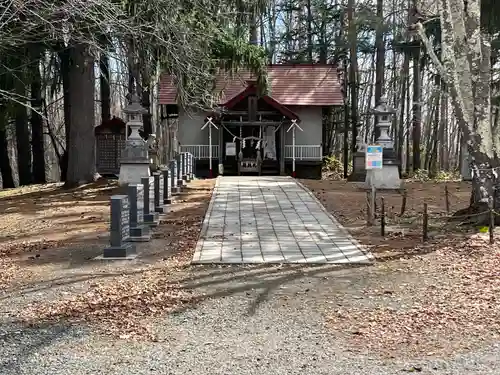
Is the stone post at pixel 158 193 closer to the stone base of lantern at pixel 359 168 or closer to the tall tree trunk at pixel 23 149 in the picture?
the stone base of lantern at pixel 359 168

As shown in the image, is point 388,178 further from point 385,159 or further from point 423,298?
point 423,298

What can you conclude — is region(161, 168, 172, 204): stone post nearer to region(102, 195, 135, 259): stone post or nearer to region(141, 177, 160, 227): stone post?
region(141, 177, 160, 227): stone post

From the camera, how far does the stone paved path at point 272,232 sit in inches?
304

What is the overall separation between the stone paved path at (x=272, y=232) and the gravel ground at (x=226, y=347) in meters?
1.62

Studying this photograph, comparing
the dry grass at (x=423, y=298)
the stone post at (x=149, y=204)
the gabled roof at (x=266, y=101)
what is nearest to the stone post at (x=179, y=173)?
the stone post at (x=149, y=204)

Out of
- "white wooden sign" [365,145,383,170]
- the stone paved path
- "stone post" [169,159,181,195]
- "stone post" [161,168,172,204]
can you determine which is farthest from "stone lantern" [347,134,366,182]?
"white wooden sign" [365,145,383,170]

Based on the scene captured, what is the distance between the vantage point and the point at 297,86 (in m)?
27.8

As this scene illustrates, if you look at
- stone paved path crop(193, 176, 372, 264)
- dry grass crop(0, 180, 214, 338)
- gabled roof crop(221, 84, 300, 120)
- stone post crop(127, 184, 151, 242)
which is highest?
gabled roof crop(221, 84, 300, 120)

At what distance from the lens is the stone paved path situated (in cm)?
771

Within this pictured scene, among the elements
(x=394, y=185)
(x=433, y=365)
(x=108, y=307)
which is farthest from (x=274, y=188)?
(x=433, y=365)

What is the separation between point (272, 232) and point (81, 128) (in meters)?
11.2

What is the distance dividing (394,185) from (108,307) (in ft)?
43.3

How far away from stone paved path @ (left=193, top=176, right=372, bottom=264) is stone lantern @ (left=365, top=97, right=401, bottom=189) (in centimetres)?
314

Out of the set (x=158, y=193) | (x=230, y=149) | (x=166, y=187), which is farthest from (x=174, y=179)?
(x=230, y=149)
